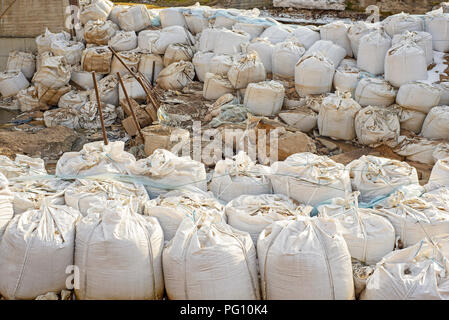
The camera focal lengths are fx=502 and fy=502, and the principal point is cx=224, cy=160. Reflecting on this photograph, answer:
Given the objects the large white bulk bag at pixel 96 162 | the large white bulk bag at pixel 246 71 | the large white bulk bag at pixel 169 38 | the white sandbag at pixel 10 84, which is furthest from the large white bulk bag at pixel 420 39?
the white sandbag at pixel 10 84

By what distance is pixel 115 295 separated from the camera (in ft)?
7.94

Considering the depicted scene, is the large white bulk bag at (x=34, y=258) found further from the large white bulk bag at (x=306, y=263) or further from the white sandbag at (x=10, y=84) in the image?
the white sandbag at (x=10, y=84)

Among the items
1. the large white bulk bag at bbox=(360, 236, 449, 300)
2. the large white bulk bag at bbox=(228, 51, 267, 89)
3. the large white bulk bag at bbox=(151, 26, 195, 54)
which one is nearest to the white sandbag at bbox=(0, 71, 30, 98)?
the large white bulk bag at bbox=(151, 26, 195, 54)

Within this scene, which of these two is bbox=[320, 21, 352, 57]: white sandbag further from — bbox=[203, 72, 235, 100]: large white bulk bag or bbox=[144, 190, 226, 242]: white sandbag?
bbox=[144, 190, 226, 242]: white sandbag

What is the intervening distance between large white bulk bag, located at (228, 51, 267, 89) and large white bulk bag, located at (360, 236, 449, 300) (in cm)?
376

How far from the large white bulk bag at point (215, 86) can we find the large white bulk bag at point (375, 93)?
1487 millimetres

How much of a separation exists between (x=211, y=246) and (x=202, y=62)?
4529 mm

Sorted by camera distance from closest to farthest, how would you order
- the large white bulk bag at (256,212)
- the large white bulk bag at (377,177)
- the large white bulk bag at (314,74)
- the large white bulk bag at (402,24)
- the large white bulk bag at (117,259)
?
the large white bulk bag at (117,259) < the large white bulk bag at (256,212) < the large white bulk bag at (377,177) < the large white bulk bag at (314,74) < the large white bulk bag at (402,24)

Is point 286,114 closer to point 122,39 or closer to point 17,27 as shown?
point 122,39

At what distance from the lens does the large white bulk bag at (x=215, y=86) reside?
6.06 metres

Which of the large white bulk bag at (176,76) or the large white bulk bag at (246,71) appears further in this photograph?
the large white bulk bag at (176,76)

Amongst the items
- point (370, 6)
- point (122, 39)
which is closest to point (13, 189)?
point (122, 39)

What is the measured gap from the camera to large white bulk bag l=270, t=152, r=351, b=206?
10.8 feet

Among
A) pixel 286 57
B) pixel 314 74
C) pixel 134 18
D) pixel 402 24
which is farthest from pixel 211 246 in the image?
pixel 134 18
